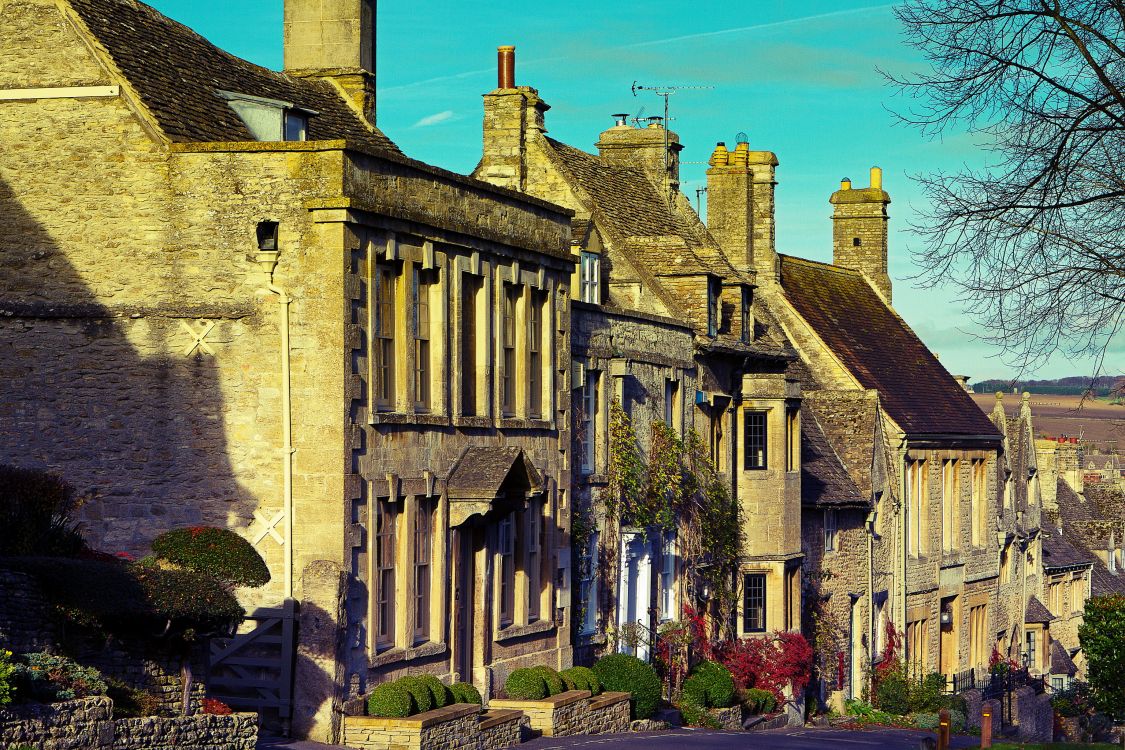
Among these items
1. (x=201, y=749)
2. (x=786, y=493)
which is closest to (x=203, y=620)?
(x=201, y=749)

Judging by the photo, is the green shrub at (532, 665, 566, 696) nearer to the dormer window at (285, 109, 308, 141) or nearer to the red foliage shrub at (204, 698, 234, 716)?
the red foliage shrub at (204, 698, 234, 716)

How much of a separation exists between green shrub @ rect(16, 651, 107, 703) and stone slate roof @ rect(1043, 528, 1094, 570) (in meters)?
48.9

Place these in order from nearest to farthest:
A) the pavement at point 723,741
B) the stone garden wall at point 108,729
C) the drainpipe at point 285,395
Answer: the stone garden wall at point 108,729 < the drainpipe at point 285,395 < the pavement at point 723,741

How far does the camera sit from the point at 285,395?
77.3ft

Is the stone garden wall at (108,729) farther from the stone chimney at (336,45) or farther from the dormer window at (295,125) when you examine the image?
the stone chimney at (336,45)

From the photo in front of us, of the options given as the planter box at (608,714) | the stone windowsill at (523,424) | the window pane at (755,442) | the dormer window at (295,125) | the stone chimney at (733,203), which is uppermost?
the stone chimney at (733,203)

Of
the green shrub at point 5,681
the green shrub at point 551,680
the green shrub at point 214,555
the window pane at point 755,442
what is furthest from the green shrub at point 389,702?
the window pane at point 755,442

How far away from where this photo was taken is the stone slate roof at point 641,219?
38.3 m

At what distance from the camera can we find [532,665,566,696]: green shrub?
27.8m

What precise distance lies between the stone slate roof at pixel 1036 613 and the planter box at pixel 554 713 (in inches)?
1364

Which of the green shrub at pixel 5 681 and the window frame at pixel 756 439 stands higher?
the window frame at pixel 756 439

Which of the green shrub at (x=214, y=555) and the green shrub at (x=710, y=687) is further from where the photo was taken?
the green shrub at (x=710, y=687)

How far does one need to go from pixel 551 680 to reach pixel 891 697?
18471 millimetres

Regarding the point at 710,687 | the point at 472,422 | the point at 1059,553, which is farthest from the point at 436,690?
the point at 1059,553
